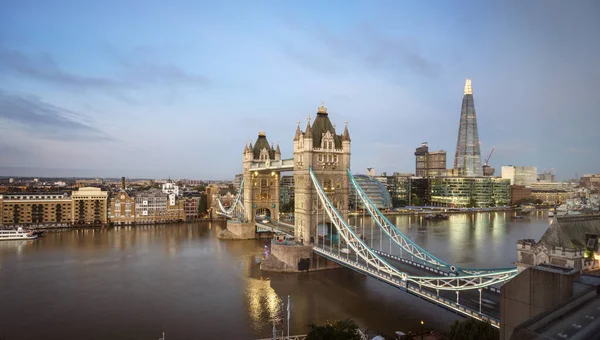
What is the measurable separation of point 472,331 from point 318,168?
92.0 feet

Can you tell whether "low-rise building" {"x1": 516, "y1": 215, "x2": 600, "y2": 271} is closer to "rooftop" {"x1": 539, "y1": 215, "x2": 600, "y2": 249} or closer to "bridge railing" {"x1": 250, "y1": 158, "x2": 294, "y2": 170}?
"rooftop" {"x1": 539, "y1": 215, "x2": 600, "y2": 249}

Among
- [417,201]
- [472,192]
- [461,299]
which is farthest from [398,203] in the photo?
[461,299]

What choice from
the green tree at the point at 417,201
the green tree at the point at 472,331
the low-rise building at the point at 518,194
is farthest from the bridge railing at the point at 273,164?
the low-rise building at the point at 518,194

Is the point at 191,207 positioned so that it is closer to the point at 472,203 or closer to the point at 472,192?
the point at 472,203

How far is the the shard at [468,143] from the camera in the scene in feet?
609

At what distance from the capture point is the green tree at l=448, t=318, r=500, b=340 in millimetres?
18484

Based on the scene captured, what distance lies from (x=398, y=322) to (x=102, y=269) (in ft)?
107

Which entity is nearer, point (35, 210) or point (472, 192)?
point (35, 210)

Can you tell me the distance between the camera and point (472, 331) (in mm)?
18641

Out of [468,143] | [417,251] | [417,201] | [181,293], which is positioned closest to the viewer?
[417,251]

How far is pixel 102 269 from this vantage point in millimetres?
43781

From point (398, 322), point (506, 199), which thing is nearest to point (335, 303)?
point (398, 322)

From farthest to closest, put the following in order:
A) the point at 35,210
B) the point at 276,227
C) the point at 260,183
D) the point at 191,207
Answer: the point at 191,207 → the point at 35,210 → the point at 260,183 → the point at 276,227

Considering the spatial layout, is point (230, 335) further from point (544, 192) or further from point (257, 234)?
point (544, 192)
